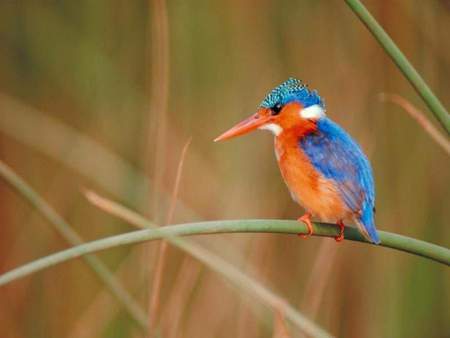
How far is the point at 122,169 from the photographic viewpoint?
2521 mm

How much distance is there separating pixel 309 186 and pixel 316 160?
56mm

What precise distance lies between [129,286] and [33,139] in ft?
1.70

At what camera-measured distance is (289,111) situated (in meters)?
1.95

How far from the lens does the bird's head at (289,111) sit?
1.91 m

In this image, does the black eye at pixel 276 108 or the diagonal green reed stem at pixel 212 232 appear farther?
the black eye at pixel 276 108

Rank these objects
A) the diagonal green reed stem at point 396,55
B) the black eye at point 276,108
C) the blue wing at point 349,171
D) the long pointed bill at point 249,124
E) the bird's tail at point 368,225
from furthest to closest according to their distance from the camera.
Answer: the black eye at point 276,108
the long pointed bill at point 249,124
the blue wing at point 349,171
the bird's tail at point 368,225
the diagonal green reed stem at point 396,55

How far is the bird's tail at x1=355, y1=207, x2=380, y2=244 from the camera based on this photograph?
1502 mm

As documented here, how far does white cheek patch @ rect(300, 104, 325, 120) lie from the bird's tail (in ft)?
1.02

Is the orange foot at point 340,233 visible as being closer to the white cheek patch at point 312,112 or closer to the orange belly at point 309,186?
the orange belly at point 309,186

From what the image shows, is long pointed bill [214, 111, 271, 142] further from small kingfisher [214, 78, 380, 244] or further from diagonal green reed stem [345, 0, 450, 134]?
diagonal green reed stem [345, 0, 450, 134]

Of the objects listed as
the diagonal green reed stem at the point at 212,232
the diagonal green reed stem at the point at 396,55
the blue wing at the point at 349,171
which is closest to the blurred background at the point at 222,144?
the blue wing at the point at 349,171

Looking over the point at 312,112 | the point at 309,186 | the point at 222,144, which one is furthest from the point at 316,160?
the point at 222,144

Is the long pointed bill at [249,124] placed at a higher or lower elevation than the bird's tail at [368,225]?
higher

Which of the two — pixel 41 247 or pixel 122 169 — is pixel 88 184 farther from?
pixel 122 169
